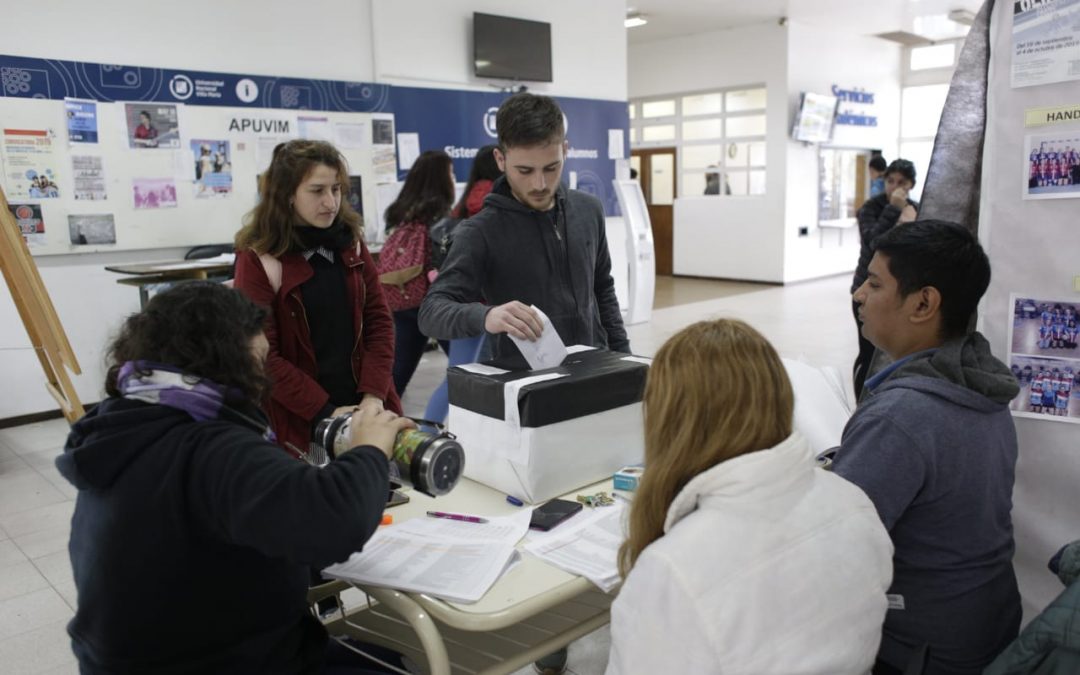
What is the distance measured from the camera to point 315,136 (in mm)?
5852

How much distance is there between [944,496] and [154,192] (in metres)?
5.07

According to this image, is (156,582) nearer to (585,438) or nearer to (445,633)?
(445,633)

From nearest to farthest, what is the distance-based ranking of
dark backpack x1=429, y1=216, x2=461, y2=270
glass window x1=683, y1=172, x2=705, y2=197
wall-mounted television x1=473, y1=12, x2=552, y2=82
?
dark backpack x1=429, y1=216, x2=461, y2=270
wall-mounted television x1=473, y1=12, x2=552, y2=82
glass window x1=683, y1=172, x2=705, y2=197

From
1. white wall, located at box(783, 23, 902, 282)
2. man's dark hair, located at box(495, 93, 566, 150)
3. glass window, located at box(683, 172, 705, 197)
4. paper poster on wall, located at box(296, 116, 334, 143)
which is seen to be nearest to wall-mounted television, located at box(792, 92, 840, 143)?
A: white wall, located at box(783, 23, 902, 282)

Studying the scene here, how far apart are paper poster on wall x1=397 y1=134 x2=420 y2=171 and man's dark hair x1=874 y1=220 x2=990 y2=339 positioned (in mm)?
5185

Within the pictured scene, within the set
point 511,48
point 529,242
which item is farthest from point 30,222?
point 529,242

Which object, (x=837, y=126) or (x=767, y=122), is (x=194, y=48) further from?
(x=837, y=126)

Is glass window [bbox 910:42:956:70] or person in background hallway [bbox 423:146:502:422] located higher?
glass window [bbox 910:42:956:70]

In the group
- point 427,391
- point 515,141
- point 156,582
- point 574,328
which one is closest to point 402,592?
point 156,582

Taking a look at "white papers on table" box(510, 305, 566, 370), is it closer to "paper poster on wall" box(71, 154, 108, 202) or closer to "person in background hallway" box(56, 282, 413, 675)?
"person in background hallway" box(56, 282, 413, 675)

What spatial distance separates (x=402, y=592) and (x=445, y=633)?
0.42 meters

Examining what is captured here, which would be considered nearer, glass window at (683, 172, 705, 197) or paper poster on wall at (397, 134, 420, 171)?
paper poster on wall at (397, 134, 420, 171)

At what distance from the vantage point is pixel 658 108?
1131cm

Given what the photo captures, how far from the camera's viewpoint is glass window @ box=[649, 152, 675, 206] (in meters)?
11.4
